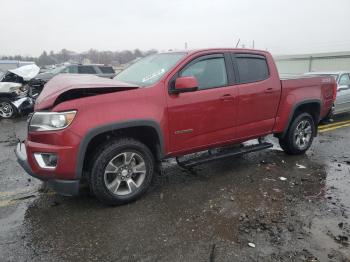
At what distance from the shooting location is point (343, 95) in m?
9.88

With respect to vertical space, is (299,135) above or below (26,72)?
below

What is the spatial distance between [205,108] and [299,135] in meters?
2.64

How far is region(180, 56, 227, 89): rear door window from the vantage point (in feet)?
14.7

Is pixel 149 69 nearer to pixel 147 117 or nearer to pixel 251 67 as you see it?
pixel 147 117

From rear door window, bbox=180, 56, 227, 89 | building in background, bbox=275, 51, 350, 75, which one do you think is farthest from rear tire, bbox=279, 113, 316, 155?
building in background, bbox=275, 51, 350, 75

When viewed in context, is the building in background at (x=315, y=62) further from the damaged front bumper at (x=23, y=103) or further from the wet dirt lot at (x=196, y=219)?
the wet dirt lot at (x=196, y=219)

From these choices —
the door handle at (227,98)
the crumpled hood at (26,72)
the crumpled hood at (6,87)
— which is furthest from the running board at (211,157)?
the crumpled hood at (26,72)

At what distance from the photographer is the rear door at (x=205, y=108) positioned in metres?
4.26

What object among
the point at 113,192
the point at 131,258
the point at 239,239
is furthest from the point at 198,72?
the point at 131,258

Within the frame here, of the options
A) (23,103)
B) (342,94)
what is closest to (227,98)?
(342,94)

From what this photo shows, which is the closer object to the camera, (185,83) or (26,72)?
(185,83)

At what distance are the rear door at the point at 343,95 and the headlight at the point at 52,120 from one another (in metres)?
8.51

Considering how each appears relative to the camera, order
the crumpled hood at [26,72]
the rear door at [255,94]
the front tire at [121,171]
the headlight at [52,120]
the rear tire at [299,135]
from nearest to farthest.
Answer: the headlight at [52,120] < the front tire at [121,171] < the rear door at [255,94] < the rear tire at [299,135] < the crumpled hood at [26,72]

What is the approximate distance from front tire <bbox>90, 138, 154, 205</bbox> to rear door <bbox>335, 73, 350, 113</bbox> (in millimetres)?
7627
